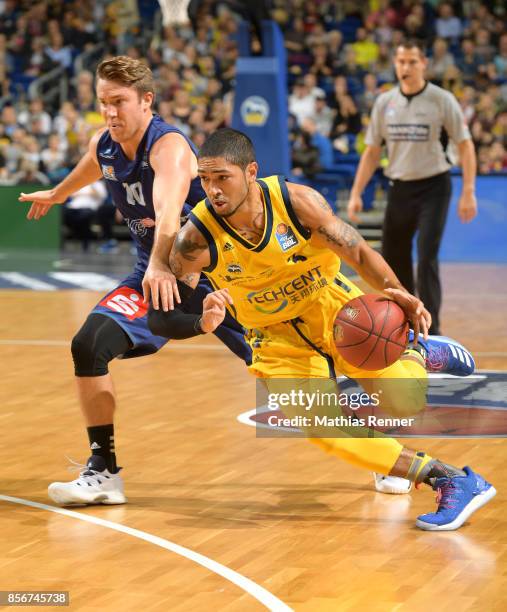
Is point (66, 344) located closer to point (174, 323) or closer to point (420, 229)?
point (420, 229)

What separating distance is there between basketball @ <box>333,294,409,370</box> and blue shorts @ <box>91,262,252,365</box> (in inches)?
34.8

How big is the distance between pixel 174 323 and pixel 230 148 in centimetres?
77

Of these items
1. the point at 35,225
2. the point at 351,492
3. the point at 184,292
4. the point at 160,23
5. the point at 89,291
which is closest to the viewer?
the point at 184,292

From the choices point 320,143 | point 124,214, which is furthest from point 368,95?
point 124,214

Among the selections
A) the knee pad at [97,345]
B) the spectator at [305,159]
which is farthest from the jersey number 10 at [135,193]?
the spectator at [305,159]

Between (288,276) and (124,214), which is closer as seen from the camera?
(288,276)

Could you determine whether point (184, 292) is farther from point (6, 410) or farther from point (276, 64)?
point (276, 64)

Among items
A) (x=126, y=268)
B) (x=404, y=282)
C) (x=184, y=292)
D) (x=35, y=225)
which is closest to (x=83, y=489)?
(x=184, y=292)

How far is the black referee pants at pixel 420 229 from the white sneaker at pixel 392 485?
3.53 metres

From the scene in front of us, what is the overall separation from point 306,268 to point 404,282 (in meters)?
4.21

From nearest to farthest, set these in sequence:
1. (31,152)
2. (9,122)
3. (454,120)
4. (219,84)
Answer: (454,120) < (31,152) < (219,84) < (9,122)

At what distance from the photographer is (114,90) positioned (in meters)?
5.39

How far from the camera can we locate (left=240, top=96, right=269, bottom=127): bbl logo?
1552cm

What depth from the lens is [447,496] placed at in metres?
5.02
